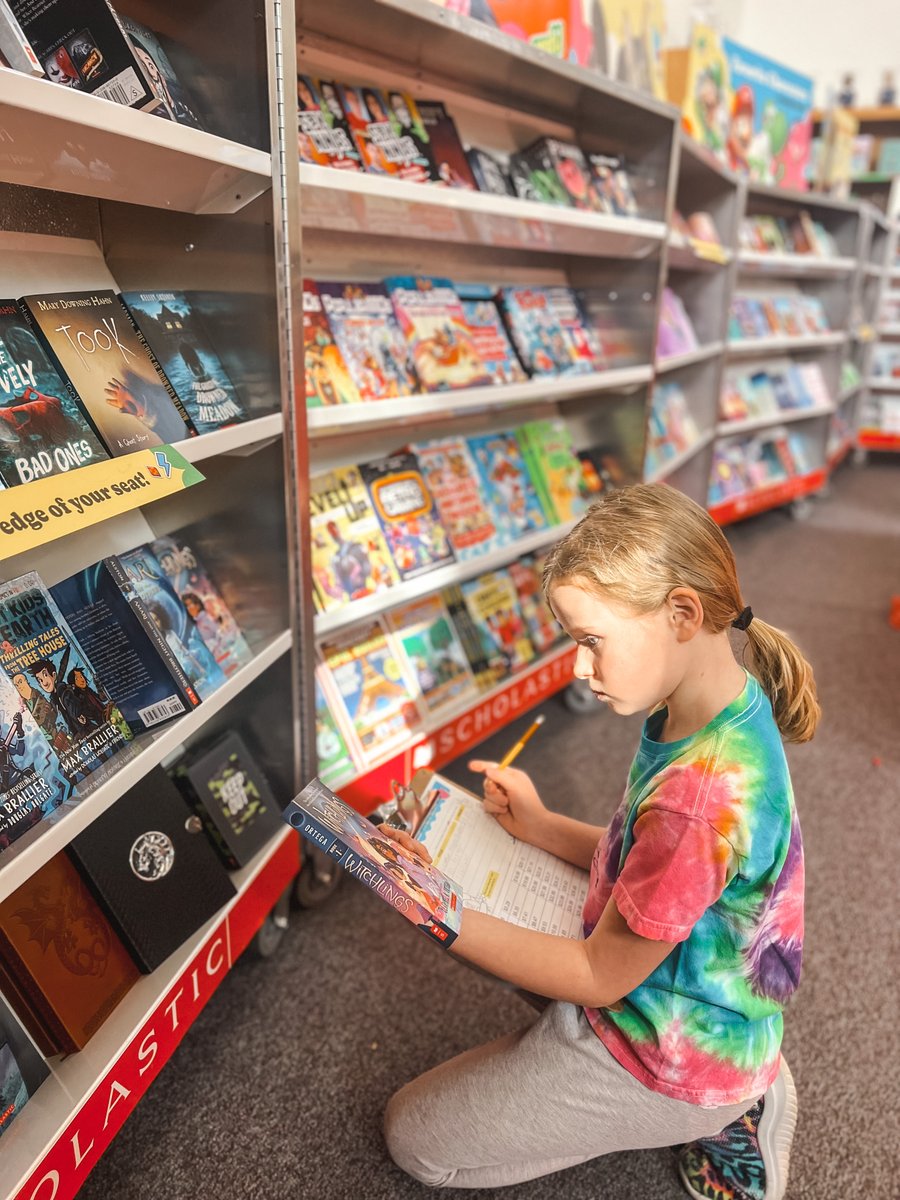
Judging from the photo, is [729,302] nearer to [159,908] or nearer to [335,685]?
[335,685]

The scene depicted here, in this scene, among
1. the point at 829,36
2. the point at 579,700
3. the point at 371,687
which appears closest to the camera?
the point at 371,687

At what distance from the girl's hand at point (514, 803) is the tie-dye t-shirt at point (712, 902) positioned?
0.67 feet

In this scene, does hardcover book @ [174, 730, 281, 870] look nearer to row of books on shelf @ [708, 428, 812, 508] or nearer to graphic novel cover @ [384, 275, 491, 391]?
graphic novel cover @ [384, 275, 491, 391]

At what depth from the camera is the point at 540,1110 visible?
1.10m

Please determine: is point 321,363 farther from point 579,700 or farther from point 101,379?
Result: point 579,700

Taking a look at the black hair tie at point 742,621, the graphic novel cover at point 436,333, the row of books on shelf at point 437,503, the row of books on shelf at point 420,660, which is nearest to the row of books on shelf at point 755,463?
the row of books on shelf at point 437,503

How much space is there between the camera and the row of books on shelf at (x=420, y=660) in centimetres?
198

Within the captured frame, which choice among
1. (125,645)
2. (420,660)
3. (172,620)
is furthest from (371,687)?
(125,645)

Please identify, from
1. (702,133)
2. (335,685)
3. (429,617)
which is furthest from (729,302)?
(335,685)

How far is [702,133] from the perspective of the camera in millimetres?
3303

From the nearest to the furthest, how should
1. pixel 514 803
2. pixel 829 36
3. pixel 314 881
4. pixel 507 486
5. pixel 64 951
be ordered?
pixel 64 951 → pixel 514 803 → pixel 314 881 → pixel 507 486 → pixel 829 36

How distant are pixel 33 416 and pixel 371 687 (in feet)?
3.83

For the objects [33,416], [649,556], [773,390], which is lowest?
[773,390]

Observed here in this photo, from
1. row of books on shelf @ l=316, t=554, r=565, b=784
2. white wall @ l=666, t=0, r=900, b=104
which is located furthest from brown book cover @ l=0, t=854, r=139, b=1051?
white wall @ l=666, t=0, r=900, b=104
